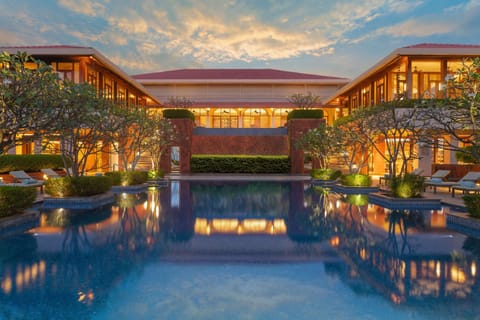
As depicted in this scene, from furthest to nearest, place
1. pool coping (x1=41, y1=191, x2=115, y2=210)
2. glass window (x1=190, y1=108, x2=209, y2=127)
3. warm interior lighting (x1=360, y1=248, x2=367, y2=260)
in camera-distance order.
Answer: glass window (x1=190, y1=108, x2=209, y2=127) < pool coping (x1=41, y1=191, x2=115, y2=210) < warm interior lighting (x1=360, y1=248, x2=367, y2=260)

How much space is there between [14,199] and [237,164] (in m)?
21.8

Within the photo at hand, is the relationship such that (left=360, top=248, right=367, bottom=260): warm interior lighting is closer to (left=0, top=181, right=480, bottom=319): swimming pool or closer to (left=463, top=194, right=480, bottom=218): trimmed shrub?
(left=0, top=181, right=480, bottom=319): swimming pool

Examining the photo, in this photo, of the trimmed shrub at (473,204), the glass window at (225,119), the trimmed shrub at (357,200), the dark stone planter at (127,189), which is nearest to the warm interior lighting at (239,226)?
the trimmed shrub at (357,200)

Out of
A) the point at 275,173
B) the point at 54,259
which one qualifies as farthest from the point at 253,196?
the point at 275,173

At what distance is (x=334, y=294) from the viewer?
15.6 ft

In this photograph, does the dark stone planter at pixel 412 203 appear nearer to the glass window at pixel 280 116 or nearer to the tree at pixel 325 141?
the tree at pixel 325 141

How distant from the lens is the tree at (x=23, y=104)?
855cm

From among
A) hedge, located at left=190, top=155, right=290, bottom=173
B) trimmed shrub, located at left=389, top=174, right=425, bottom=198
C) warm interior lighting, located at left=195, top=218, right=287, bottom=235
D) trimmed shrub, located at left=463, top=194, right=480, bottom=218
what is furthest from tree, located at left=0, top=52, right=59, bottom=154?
hedge, located at left=190, top=155, right=290, bottom=173

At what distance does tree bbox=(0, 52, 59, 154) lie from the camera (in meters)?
8.55

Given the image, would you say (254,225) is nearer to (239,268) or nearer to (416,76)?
(239,268)

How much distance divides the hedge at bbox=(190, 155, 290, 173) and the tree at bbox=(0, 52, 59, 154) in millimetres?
20777

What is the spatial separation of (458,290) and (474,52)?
2445 centimetres

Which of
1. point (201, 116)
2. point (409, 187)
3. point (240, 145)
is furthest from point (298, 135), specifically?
point (201, 116)

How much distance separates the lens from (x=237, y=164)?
3022 centimetres
